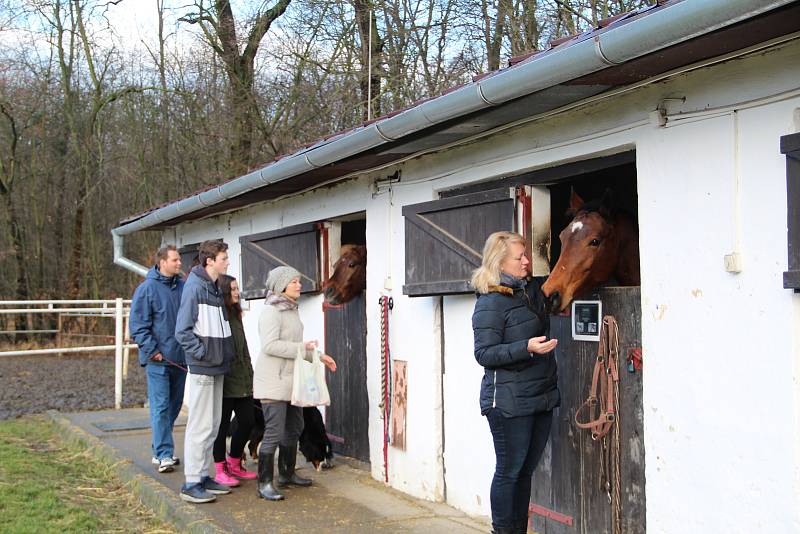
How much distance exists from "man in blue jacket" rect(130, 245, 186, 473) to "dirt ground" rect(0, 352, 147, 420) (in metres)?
4.97

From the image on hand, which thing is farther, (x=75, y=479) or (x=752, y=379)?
(x=75, y=479)

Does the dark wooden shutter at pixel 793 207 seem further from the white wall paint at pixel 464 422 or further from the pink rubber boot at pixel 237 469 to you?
the pink rubber boot at pixel 237 469

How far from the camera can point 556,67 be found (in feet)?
13.0

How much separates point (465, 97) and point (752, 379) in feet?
6.30

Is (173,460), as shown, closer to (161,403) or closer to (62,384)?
(161,403)

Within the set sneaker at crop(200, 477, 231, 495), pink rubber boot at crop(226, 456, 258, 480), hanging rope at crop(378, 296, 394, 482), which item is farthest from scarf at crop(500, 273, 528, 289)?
pink rubber boot at crop(226, 456, 258, 480)

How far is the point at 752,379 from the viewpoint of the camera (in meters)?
3.81

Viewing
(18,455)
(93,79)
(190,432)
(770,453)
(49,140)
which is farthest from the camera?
(49,140)

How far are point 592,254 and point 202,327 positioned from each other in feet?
9.59

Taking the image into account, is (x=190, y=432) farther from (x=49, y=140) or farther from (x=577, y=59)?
(x=49, y=140)

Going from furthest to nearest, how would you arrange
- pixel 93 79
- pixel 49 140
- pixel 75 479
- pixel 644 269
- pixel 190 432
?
pixel 49 140 → pixel 93 79 → pixel 75 479 → pixel 190 432 → pixel 644 269

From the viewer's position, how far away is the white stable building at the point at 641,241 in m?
3.68

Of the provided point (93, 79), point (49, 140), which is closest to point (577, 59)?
point (93, 79)

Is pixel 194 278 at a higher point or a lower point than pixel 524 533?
higher
